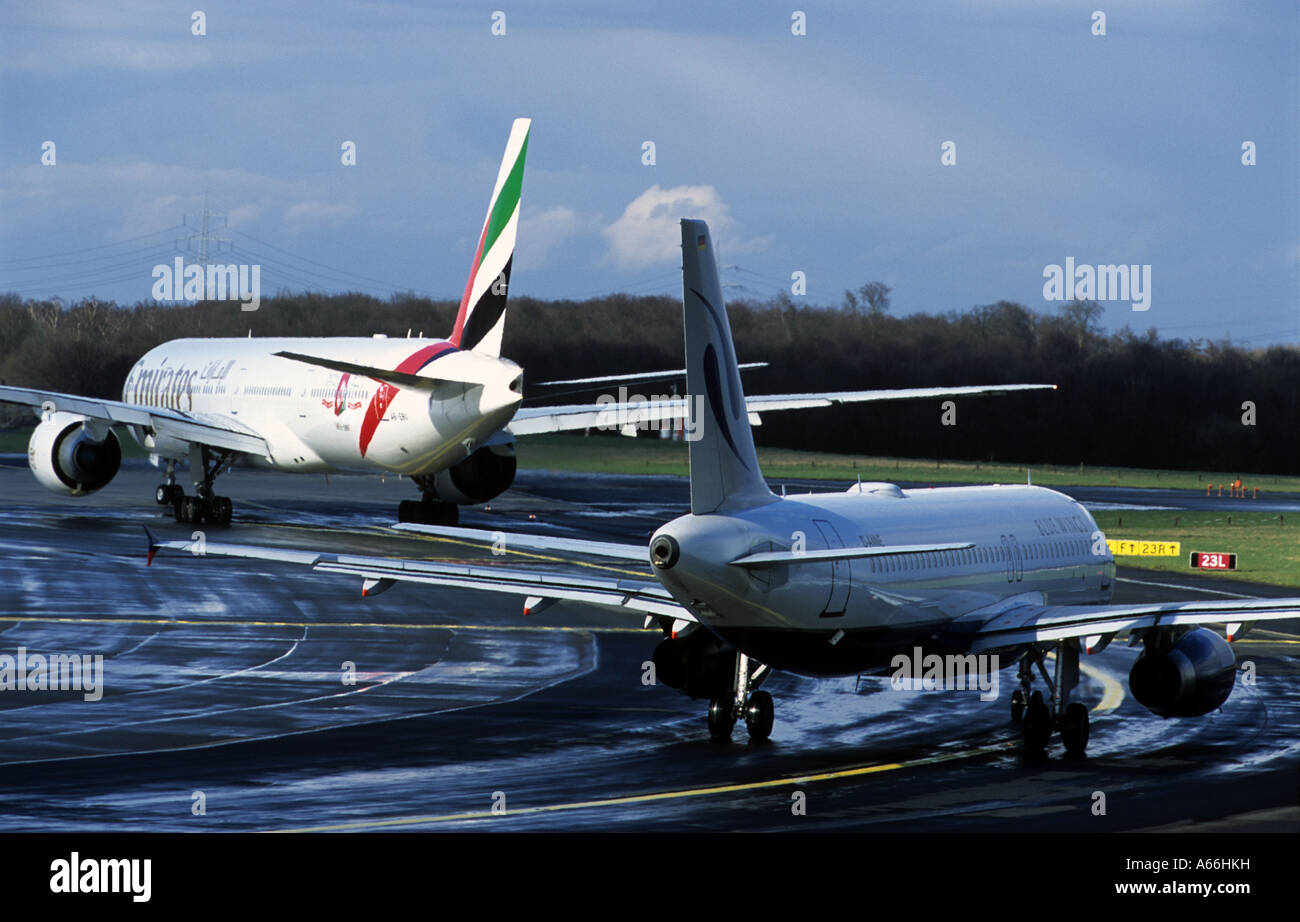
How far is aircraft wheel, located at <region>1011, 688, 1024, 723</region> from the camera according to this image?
26641 mm

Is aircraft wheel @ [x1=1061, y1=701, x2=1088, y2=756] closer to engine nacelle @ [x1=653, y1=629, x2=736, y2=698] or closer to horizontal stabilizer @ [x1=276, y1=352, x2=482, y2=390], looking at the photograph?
engine nacelle @ [x1=653, y1=629, x2=736, y2=698]

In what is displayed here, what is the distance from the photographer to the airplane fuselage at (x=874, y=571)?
68.8ft

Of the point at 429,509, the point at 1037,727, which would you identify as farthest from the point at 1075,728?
the point at 429,509

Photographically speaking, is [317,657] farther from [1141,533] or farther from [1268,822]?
[1141,533]

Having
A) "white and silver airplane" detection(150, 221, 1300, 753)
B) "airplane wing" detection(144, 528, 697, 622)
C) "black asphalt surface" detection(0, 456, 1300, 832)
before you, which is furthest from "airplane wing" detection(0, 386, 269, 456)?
"white and silver airplane" detection(150, 221, 1300, 753)

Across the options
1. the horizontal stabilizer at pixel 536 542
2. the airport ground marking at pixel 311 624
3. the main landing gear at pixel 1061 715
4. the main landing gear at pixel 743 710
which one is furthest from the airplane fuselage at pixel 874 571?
the airport ground marking at pixel 311 624

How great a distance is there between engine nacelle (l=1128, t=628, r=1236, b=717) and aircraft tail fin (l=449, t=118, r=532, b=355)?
28644mm

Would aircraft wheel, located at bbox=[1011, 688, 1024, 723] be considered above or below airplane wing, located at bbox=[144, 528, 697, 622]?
below

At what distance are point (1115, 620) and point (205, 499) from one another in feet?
122

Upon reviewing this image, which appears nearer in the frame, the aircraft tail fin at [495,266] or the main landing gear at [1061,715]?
the main landing gear at [1061,715]

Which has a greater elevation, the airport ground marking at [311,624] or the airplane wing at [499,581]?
the airplane wing at [499,581]

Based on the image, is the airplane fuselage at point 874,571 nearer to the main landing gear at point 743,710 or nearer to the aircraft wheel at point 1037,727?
the main landing gear at point 743,710

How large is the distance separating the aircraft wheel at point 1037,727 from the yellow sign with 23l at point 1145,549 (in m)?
31.2
